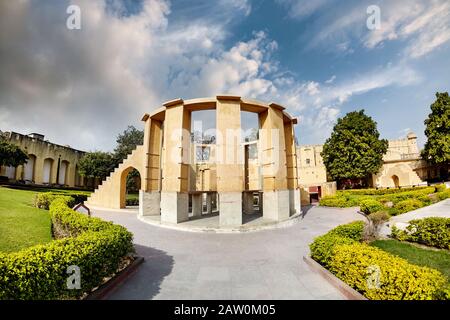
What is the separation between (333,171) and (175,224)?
29.3m

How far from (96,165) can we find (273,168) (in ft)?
110

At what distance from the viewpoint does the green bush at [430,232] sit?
812 centimetres

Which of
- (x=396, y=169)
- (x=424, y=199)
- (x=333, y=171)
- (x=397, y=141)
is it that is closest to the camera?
(x=424, y=199)

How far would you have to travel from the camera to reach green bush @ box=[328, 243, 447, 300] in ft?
12.5

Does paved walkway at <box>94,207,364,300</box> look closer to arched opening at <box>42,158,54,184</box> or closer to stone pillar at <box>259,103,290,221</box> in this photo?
stone pillar at <box>259,103,290,221</box>

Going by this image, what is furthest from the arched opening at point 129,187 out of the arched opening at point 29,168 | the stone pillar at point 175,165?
the arched opening at point 29,168

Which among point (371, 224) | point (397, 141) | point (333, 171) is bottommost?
point (371, 224)

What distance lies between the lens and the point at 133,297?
477 centimetres

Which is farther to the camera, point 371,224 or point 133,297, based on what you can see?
point 371,224

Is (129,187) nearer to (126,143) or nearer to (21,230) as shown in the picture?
(126,143)

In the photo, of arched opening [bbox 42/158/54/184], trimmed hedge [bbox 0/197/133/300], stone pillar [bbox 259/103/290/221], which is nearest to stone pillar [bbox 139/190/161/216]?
stone pillar [bbox 259/103/290/221]

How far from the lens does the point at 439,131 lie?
29766 millimetres
